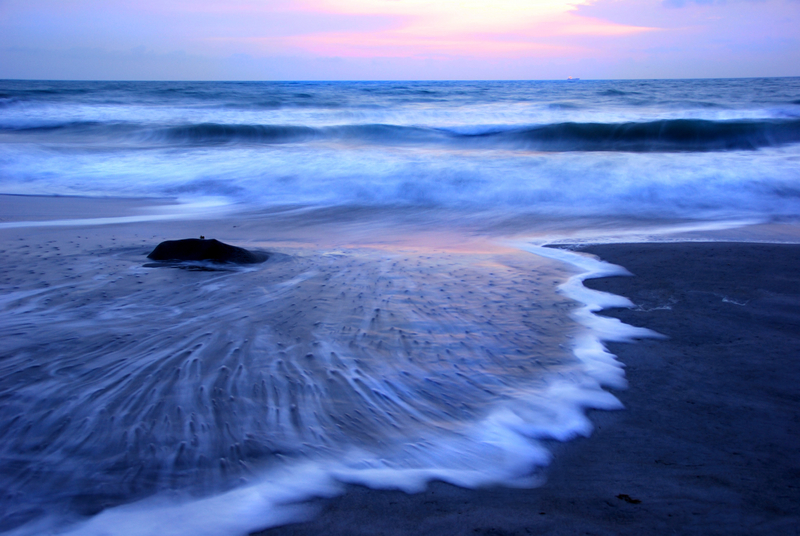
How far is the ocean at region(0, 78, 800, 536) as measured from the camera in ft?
4.82

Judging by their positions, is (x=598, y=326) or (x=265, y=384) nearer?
(x=265, y=384)

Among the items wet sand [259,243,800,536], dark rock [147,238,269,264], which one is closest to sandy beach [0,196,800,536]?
wet sand [259,243,800,536]

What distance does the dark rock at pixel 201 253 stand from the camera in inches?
134

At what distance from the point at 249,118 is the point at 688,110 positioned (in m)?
13.1

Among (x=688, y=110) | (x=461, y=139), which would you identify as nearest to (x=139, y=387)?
(x=461, y=139)

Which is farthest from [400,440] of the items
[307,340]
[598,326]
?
[598,326]

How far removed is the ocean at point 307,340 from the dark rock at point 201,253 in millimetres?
133

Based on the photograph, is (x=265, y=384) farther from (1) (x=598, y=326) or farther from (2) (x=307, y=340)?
(1) (x=598, y=326)

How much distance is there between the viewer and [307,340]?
229 centimetres

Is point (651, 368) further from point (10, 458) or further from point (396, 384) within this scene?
point (10, 458)

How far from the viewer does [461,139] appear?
12680 millimetres

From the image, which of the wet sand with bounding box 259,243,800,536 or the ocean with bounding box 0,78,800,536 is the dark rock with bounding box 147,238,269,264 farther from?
the wet sand with bounding box 259,243,800,536

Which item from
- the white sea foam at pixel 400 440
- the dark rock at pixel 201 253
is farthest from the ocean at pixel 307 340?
the dark rock at pixel 201 253

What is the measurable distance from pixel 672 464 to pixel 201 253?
9.68 ft
